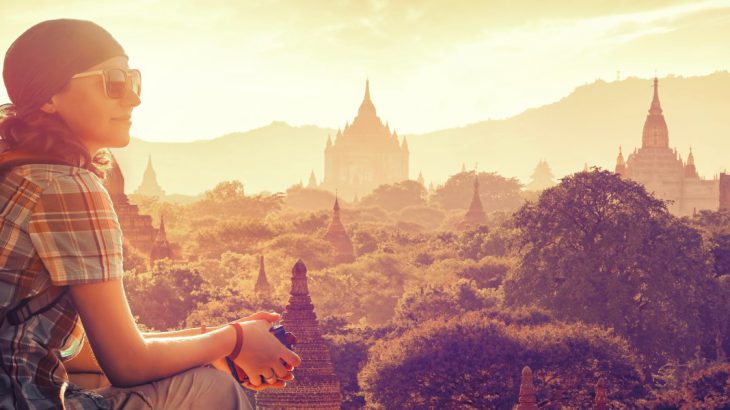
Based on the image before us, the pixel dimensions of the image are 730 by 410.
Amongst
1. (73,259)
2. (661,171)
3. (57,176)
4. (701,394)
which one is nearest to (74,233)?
(73,259)

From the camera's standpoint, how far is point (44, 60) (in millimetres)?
4156

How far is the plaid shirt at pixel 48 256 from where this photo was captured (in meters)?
3.77

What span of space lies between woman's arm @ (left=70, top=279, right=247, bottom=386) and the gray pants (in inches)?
1.3

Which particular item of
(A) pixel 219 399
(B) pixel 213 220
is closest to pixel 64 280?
(A) pixel 219 399

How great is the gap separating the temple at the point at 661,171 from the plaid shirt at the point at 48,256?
127 metres

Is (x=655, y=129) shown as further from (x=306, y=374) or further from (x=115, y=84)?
(x=115, y=84)

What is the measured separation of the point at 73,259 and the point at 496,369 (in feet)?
96.5

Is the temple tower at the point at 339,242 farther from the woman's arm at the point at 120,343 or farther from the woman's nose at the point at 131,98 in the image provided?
the woman's arm at the point at 120,343

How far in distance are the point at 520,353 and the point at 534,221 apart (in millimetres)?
13849

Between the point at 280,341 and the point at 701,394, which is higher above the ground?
the point at 280,341

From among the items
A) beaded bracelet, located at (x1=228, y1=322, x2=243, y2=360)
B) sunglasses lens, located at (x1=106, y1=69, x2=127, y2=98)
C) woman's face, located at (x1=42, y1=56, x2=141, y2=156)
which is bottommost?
beaded bracelet, located at (x1=228, y1=322, x2=243, y2=360)

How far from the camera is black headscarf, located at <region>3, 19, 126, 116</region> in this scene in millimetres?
4156

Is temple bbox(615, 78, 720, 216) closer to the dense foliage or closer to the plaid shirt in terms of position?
the dense foliage

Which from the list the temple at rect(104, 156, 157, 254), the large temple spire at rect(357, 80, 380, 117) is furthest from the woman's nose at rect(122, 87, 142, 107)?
the large temple spire at rect(357, 80, 380, 117)
